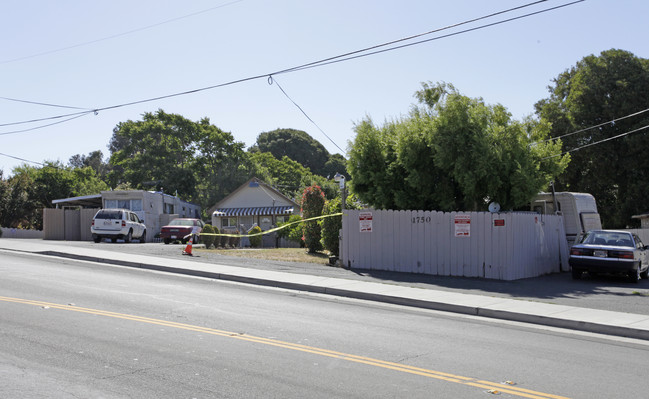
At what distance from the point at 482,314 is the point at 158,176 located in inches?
1953

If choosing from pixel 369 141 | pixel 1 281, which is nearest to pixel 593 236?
pixel 369 141

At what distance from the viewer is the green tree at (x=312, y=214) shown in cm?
2355

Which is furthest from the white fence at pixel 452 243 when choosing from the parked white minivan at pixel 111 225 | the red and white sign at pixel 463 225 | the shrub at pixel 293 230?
the parked white minivan at pixel 111 225

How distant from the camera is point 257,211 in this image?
46156mm

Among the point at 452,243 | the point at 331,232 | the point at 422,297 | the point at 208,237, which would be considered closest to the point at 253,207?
→ the point at 208,237

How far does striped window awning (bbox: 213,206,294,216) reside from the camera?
4575cm

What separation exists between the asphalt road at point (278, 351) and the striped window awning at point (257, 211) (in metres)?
33.5

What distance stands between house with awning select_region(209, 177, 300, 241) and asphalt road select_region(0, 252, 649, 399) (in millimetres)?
33800

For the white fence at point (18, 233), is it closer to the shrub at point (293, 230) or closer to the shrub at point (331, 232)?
the shrub at point (293, 230)

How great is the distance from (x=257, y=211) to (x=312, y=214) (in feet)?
73.9

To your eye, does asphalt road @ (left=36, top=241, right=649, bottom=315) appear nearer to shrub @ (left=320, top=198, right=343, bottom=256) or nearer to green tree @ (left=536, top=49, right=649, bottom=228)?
shrub @ (left=320, top=198, right=343, bottom=256)

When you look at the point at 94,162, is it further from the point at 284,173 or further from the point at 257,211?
the point at 257,211

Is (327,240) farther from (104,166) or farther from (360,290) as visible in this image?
(104,166)

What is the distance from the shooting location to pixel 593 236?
1781 centimetres
